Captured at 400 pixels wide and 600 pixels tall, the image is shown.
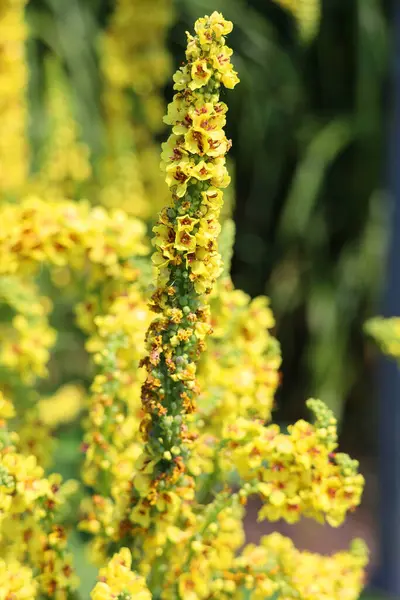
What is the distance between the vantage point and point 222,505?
0.66 meters

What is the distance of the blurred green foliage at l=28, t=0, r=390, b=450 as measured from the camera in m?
2.45

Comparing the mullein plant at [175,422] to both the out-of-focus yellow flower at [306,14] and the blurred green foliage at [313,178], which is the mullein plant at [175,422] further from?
the blurred green foliage at [313,178]

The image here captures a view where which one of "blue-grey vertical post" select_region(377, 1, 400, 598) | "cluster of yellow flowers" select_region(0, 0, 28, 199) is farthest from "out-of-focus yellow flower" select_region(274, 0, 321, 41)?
"cluster of yellow flowers" select_region(0, 0, 28, 199)

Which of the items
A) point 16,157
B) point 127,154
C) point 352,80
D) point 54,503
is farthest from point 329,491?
point 352,80

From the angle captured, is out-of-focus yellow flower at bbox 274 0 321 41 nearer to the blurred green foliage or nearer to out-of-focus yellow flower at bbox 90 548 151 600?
out-of-focus yellow flower at bbox 90 548 151 600

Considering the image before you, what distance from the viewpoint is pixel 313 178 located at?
247cm

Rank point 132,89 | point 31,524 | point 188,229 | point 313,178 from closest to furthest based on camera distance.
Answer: point 188,229 < point 31,524 < point 132,89 < point 313,178

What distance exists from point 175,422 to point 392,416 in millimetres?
1165

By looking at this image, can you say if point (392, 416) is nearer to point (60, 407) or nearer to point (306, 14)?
point (60, 407)

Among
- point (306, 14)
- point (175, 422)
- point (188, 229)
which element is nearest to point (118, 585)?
point (175, 422)

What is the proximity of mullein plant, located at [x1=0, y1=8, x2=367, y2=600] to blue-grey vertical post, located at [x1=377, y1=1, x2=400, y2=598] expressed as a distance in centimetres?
85

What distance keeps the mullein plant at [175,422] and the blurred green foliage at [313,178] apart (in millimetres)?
1498

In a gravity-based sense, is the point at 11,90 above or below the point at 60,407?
above

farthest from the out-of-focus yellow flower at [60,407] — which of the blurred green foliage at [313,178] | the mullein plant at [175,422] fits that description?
the blurred green foliage at [313,178]
